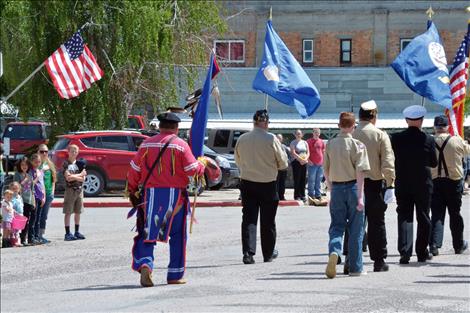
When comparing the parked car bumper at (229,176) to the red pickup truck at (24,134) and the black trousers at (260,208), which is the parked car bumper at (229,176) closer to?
the red pickup truck at (24,134)

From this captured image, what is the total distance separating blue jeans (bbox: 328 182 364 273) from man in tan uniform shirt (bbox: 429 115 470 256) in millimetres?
2453

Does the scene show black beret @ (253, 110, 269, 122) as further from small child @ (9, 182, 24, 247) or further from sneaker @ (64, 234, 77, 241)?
sneaker @ (64, 234, 77, 241)

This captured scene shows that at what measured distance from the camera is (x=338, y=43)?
166ft

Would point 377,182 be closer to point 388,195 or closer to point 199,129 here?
point 388,195

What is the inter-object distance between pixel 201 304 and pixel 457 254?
5.53m

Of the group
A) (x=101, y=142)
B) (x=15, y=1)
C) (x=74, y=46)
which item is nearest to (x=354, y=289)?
(x=74, y=46)

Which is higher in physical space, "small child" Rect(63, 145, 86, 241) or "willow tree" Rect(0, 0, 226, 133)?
"willow tree" Rect(0, 0, 226, 133)

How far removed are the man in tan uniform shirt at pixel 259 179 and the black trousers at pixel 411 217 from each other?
146 centimetres

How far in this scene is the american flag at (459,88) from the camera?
20.5m

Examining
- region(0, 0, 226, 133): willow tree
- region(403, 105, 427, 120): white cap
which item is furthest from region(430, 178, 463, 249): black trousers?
region(0, 0, 226, 133): willow tree

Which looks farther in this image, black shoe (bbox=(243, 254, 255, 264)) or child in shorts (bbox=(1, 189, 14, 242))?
child in shorts (bbox=(1, 189, 14, 242))

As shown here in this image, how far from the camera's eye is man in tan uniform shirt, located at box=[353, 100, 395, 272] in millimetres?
13289

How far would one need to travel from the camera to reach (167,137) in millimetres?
12102

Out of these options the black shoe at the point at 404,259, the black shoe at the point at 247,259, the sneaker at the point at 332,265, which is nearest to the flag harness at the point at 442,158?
the black shoe at the point at 404,259
